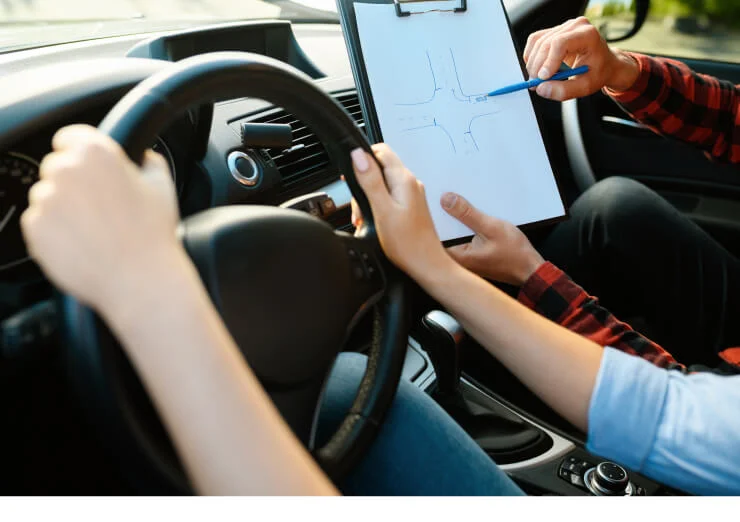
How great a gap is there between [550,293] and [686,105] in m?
0.64

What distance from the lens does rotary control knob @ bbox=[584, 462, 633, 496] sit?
1046mm

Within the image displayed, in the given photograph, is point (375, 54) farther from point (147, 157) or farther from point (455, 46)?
point (147, 157)

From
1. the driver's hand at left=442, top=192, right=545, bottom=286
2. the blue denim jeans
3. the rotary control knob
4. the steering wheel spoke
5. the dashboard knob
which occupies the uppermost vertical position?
the dashboard knob

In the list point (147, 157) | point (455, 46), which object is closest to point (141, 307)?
point (147, 157)

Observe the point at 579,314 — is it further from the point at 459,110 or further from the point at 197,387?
the point at 197,387

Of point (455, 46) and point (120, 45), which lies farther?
point (120, 45)

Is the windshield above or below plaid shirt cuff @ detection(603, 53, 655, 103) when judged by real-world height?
above

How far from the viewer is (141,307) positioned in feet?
1.48

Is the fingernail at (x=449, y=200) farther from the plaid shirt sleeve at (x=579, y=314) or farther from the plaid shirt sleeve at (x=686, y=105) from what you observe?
the plaid shirt sleeve at (x=686, y=105)

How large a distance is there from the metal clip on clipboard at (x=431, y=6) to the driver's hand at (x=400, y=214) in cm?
31

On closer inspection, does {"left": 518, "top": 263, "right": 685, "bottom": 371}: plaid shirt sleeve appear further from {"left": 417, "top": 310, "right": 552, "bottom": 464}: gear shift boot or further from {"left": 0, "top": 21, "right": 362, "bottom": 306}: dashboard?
{"left": 0, "top": 21, "right": 362, "bottom": 306}: dashboard

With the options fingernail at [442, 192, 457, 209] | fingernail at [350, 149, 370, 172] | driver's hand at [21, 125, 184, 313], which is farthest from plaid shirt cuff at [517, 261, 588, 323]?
driver's hand at [21, 125, 184, 313]

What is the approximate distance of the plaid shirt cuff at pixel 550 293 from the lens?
97 cm

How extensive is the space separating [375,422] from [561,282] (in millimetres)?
383
